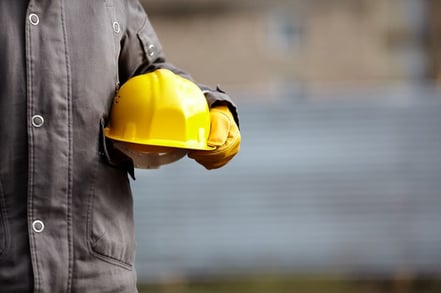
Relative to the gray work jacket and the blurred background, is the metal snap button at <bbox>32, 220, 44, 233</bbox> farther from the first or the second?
the blurred background

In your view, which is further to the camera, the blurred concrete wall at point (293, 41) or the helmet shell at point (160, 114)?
the blurred concrete wall at point (293, 41)

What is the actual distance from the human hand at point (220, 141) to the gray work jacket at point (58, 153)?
0.24 meters

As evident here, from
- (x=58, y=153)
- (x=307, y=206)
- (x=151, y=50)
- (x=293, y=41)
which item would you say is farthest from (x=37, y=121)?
(x=293, y=41)

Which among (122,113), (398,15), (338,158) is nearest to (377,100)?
(338,158)

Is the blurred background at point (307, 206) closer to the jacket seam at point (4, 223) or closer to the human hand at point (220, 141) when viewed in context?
the human hand at point (220, 141)

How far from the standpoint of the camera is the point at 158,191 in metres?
7.49

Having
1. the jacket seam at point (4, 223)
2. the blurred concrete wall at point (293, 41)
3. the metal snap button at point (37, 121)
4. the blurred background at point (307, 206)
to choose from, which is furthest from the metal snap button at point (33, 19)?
the blurred concrete wall at point (293, 41)

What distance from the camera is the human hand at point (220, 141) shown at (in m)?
2.38

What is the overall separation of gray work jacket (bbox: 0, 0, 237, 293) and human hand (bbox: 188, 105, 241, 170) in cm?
24

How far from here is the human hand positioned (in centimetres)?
238

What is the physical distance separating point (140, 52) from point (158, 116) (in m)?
0.20

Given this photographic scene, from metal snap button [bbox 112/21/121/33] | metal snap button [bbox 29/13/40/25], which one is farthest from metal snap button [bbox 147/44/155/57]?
metal snap button [bbox 29/13/40/25]

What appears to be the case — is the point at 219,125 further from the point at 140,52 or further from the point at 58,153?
the point at 58,153

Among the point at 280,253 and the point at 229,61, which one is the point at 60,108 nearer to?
the point at 280,253
